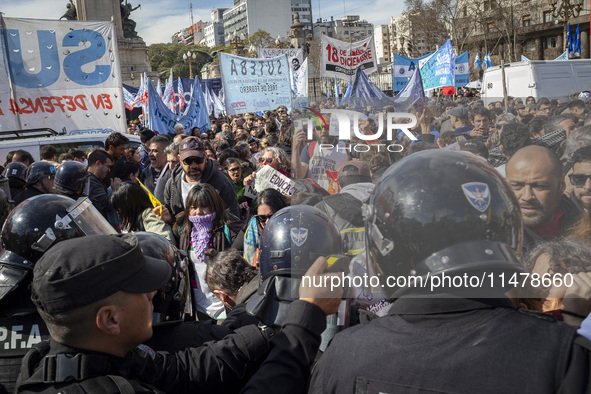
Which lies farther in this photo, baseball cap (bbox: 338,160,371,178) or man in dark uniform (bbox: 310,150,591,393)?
baseball cap (bbox: 338,160,371,178)

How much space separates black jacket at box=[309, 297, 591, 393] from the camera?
44.1 inches

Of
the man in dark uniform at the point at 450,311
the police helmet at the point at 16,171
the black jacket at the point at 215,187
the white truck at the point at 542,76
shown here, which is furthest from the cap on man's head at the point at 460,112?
the white truck at the point at 542,76

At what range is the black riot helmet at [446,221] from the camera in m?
1.26

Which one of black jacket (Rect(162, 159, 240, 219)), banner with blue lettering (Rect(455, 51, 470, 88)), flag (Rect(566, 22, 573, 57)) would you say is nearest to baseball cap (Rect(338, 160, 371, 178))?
black jacket (Rect(162, 159, 240, 219))

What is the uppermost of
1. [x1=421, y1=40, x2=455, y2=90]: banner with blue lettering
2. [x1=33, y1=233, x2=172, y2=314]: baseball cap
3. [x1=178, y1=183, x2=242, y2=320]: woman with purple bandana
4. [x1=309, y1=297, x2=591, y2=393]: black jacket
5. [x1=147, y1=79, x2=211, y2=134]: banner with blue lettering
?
[x1=421, y1=40, x2=455, y2=90]: banner with blue lettering

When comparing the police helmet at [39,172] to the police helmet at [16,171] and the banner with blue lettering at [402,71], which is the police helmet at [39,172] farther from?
the banner with blue lettering at [402,71]

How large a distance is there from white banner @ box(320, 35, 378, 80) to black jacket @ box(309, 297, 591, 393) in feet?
36.9

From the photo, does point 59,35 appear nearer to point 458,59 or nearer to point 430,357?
point 430,357

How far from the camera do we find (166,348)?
209 cm

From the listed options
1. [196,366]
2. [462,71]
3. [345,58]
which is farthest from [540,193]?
[462,71]

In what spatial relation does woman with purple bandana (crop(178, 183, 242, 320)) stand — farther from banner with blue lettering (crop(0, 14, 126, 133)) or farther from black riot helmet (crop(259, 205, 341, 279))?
banner with blue lettering (crop(0, 14, 126, 133))

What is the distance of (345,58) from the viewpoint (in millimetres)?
12406

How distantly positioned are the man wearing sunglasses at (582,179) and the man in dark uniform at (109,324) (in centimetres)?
77

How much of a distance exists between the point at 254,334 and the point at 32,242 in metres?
1.17
